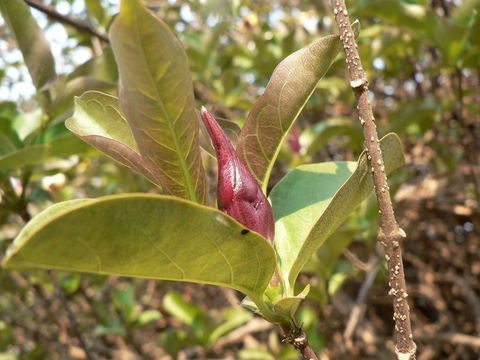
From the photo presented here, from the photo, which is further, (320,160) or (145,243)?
(320,160)

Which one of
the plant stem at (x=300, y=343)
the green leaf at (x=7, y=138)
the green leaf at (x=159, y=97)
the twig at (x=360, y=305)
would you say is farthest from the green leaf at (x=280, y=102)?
the twig at (x=360, y=305)

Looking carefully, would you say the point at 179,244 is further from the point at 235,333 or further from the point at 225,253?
the point at 235,333

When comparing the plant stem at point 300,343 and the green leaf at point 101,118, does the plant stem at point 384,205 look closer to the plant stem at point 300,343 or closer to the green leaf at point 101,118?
the plant stem at point 300,343

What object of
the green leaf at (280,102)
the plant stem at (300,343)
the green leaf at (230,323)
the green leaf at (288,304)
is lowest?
the green leaf at (230,323)

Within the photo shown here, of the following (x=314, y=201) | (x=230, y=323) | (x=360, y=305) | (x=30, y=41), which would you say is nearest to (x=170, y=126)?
(x=314, y=201)

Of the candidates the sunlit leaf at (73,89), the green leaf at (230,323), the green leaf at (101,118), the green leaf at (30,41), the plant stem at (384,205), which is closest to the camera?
the plant stem at (384,205)

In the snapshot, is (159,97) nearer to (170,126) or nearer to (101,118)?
(170,126)
